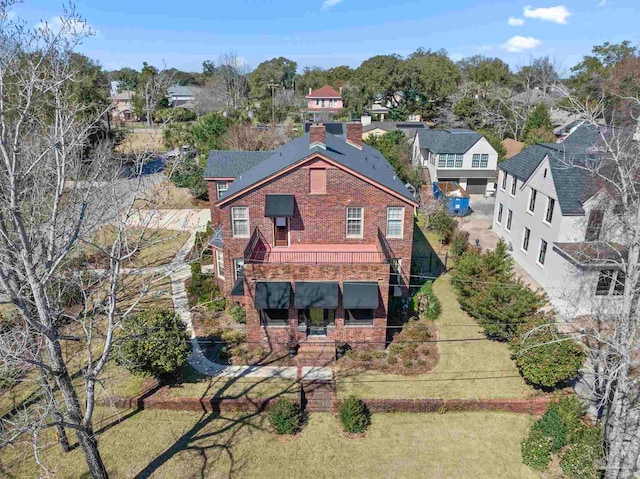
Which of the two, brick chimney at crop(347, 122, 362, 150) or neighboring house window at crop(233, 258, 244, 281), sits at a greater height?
brick chimney at crop(347, 122, 362, 150)

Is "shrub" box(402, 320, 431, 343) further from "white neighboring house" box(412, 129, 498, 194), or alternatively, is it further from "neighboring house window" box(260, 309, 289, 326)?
"white neighboring house" box(412, 129, 498, 194)

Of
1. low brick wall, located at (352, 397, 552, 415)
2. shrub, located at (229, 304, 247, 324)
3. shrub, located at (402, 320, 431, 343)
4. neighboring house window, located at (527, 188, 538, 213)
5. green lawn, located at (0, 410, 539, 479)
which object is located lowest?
green lawn, located at (0, 410, 539, 479)

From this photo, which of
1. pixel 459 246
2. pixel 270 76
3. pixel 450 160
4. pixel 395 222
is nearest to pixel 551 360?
pixel 395 222

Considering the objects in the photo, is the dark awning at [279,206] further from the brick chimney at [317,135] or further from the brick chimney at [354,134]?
the brick chimney at [354,134]

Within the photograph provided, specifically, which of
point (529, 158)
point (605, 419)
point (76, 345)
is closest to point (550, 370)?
point (605, 419)

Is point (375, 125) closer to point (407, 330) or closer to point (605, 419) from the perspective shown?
point (407, 330)

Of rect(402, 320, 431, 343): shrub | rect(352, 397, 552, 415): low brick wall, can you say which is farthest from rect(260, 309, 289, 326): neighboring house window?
rect(402, 320, 431, 343): shrub
